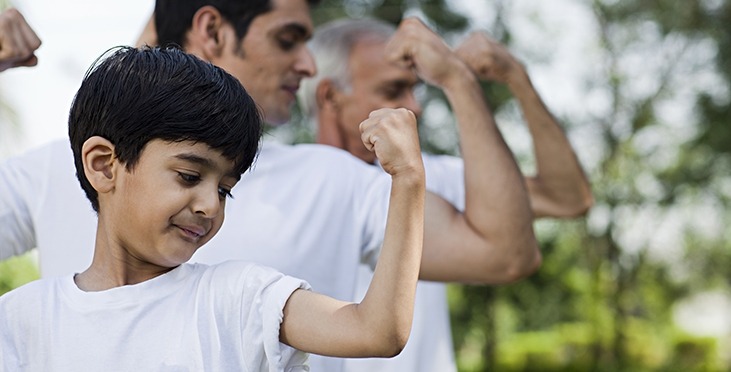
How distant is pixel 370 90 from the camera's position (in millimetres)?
3904

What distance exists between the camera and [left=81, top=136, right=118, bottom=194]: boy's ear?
5.97 feet

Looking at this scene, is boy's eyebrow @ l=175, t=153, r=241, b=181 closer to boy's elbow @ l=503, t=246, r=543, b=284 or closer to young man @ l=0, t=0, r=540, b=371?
young man @ l=0, t=0, r=540, b=371

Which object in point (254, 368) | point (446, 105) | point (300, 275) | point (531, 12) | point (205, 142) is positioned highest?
point (531, 12)

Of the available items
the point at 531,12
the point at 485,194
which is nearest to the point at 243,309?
the point at 485,194

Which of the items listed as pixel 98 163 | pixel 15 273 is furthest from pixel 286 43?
pixel 15 273

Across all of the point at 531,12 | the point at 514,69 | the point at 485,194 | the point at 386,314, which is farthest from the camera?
the point at 531,12

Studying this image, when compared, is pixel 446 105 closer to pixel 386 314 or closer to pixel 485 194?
pixel 485 194

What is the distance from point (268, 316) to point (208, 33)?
43.2 inches

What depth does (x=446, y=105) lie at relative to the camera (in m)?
11.7

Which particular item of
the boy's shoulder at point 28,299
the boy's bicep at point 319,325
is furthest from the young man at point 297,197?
the boy's bicep at point 319,325

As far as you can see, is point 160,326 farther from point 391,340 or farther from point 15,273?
point 15,273

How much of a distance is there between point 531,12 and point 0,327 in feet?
→ 41.0

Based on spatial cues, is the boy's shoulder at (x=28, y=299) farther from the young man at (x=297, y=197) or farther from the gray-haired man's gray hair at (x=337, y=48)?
the gray-haired man's gray hair at (x=337, y=48)

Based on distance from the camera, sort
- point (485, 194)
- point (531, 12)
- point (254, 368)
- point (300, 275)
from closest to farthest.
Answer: point (254, 368) < point (300, 275) < point (485, 194) < point (531, 12)
